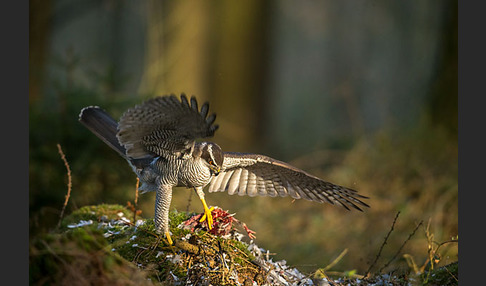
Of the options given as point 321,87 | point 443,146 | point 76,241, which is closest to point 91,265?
point 76,241

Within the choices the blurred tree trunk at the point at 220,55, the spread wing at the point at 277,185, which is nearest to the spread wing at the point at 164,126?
the spread wing at the point at 277,185

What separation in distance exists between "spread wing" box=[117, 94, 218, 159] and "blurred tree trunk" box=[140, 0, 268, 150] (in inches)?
276

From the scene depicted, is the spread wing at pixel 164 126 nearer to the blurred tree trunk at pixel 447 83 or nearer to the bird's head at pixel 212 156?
the bird's head at pixel 212 156

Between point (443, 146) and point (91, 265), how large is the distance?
23.9 feet

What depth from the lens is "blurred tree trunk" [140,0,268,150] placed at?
10.7 metres

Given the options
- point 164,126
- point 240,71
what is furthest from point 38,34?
point 164,126

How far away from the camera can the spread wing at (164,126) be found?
A: 3.11 metres

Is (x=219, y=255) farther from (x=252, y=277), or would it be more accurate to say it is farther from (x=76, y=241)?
(x=76, y=241)

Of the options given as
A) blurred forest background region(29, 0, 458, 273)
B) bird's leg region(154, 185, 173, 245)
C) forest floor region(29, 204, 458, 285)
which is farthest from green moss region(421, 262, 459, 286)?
bird's leg region(154, 185, 173, 245)

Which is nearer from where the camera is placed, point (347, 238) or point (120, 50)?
point (347, 238)

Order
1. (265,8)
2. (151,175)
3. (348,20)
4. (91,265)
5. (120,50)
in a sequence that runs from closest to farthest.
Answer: (91,265), (151,175), (265,8), (120,50), (348,20)

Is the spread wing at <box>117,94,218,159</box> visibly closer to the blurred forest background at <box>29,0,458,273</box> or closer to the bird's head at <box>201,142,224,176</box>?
the bird's head at <box>201,142,224,176</box>

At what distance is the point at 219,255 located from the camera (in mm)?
3426

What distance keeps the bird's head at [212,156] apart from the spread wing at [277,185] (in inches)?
19.4
